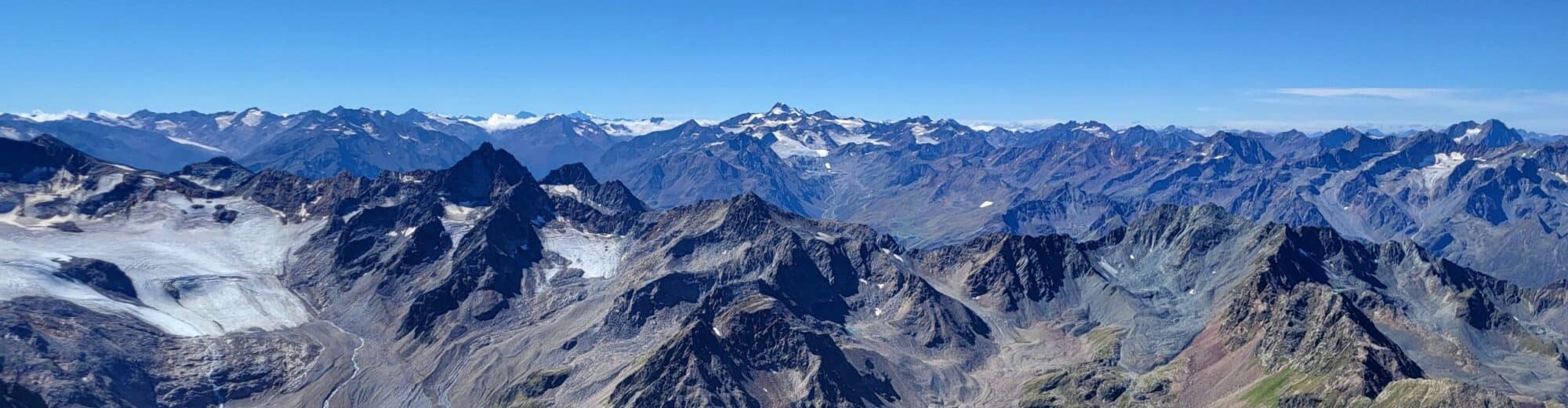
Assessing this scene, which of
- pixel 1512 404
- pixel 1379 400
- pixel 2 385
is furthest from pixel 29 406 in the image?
pixel 1512 404

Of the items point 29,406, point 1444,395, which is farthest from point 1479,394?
point 29,406

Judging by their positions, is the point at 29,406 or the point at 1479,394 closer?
the point at 1479,394

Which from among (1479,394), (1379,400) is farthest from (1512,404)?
(1379,400)

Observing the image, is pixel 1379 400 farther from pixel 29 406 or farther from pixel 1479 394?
pixel 29 406

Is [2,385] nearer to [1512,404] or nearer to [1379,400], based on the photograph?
[1379,400]

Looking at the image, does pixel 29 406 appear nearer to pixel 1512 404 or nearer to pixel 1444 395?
pixel 1444 395

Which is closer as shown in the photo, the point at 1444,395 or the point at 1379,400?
the point at 1444,395
